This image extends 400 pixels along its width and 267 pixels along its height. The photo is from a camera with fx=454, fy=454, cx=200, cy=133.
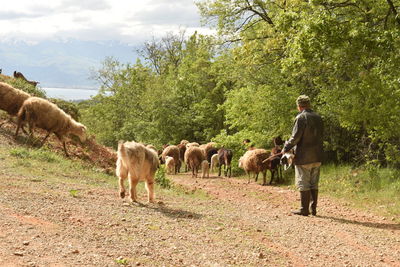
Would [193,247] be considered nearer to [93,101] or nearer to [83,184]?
[83,184]

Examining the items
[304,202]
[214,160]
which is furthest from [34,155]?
[214,160]

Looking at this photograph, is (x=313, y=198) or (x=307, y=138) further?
(x=313, y=198)

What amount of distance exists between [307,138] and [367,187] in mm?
5365

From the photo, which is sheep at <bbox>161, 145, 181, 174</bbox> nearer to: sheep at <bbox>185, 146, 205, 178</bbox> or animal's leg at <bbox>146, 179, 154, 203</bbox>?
sheep at <bbox>185, 146, 205, 178</bbox>

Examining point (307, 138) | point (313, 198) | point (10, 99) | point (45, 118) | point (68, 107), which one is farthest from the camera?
point (68, 107)

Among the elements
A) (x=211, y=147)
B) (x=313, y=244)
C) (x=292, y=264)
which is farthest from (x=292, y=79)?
(x=292, y=264)

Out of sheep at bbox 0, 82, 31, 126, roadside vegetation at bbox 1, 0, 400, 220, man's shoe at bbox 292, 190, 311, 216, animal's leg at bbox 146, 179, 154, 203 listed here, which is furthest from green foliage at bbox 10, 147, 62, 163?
man's shoe at bbox 292, 190, 311, 216

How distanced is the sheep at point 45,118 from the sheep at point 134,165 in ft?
21.5

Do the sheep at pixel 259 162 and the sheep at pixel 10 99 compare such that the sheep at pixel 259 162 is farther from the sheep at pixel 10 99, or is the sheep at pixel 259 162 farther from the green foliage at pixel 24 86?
the green foliage at pixel 24 86

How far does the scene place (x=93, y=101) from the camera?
Result: 53.5 metres

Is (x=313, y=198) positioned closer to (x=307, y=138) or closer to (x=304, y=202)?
(x=304, y=202)

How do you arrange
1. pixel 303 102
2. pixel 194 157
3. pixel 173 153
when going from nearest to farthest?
pixel 303 102
pixel 194 157
pixel 173 153

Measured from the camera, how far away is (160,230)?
706 centimetres

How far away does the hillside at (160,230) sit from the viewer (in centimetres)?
547
